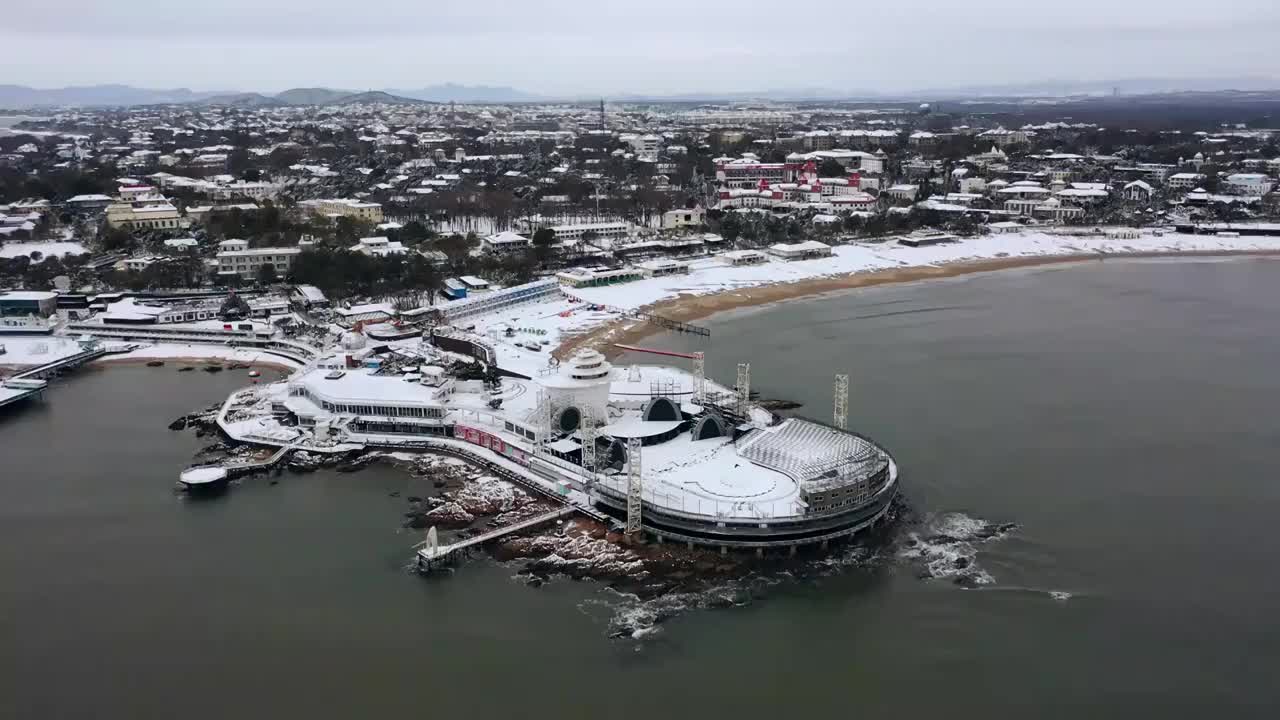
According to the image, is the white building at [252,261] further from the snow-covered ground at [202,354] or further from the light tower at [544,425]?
the light tower at [544,425]

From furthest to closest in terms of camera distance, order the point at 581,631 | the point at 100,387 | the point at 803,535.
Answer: the point at 100,387, the point at 803,535, the point at 581,631

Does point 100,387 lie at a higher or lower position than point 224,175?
lower

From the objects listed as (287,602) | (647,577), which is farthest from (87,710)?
(647,577)

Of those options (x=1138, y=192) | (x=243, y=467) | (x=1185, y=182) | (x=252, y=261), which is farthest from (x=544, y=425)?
(x=1185, y=182)

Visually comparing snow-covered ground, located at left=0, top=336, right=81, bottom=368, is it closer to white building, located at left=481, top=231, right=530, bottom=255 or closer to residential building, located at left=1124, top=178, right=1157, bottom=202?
white building, located at left=481, top=231, right=530, bottom=255

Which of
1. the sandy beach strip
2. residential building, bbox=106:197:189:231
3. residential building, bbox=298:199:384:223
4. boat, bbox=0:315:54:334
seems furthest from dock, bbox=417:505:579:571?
residential building, bbox=106:197:189:231

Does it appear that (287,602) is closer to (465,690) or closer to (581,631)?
(465,690)

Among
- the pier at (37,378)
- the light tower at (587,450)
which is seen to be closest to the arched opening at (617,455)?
the light tower at (587,450)
